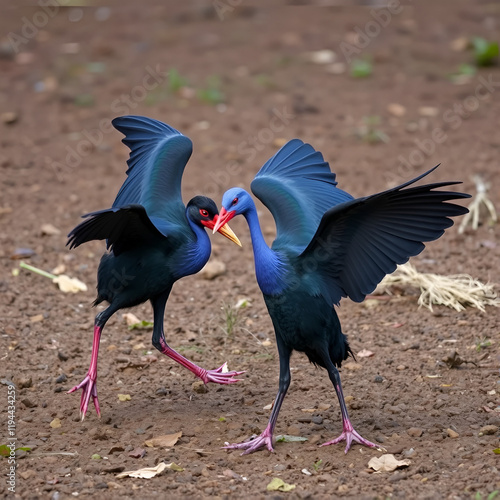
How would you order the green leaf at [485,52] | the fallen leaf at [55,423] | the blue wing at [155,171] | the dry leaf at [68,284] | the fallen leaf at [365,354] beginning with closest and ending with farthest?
the fallen leaf at [55,423], the blue wing at [155,171], the fallen leaf at [365,354], the dry leaf at [68,284], the green leaf at [485,52]

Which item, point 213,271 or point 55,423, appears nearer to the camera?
point 55,423

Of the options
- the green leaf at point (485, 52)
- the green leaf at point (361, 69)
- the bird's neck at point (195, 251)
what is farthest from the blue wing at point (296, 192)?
the green leaf at point (485, 52)

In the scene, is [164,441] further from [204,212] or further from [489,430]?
[489,430]

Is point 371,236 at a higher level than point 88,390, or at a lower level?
higher

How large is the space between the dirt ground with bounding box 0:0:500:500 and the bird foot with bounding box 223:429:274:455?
0.15 ft

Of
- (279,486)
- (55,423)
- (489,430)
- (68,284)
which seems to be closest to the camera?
(279,486)

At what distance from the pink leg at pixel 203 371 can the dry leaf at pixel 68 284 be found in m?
1.49

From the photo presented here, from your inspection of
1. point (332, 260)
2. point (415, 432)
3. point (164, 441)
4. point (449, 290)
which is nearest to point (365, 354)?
point (449, 290)

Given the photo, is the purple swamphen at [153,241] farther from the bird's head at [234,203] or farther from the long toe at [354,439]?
the long toe at [354,439]

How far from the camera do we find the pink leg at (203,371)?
A: 16.4 ft

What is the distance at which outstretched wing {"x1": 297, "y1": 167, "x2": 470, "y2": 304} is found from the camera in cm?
395

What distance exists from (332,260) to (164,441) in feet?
4.31

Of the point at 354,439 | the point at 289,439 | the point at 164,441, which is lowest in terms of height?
the point at 164,441

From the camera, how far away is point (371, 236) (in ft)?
13.6
